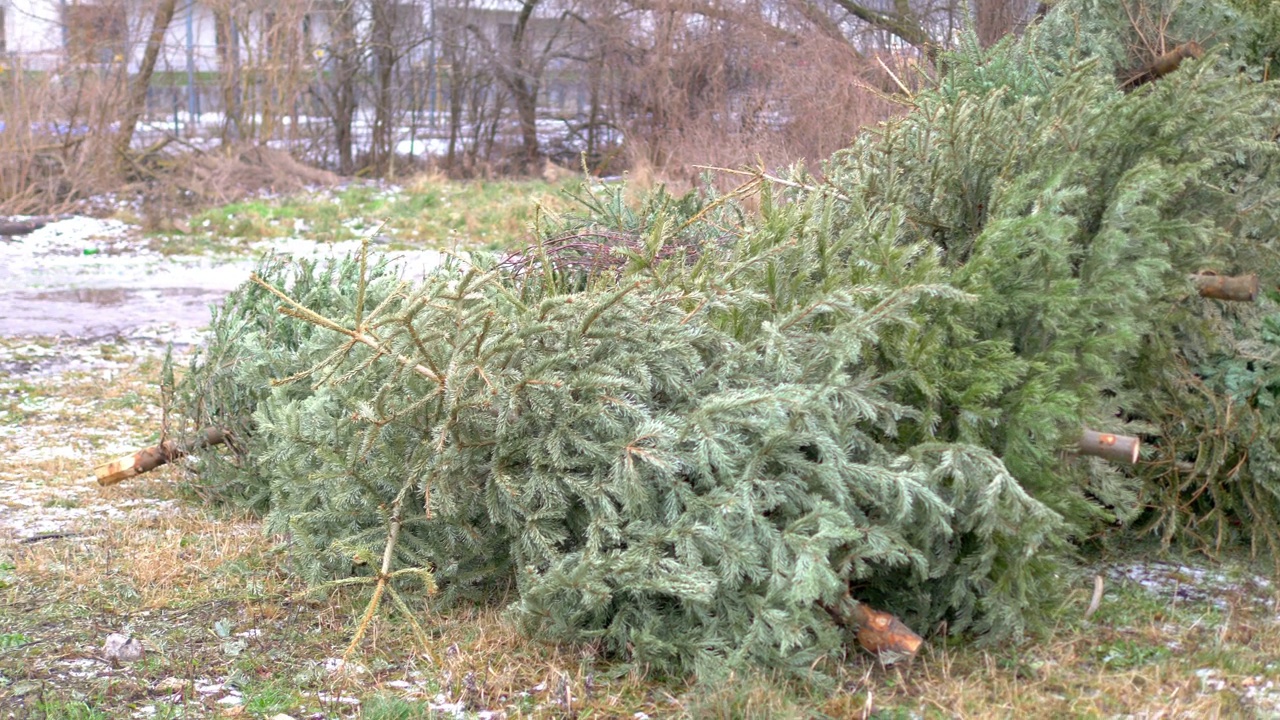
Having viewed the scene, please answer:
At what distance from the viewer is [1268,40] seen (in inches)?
203

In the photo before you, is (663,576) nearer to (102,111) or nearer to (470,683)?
(470,683)

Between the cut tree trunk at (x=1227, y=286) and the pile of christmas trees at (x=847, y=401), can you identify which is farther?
the cut tree trunk at (x=1227, y=286)

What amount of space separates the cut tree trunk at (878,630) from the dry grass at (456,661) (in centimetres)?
7

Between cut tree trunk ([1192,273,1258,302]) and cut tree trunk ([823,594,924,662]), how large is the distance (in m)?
1.76

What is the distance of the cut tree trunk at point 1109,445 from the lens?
352 cm

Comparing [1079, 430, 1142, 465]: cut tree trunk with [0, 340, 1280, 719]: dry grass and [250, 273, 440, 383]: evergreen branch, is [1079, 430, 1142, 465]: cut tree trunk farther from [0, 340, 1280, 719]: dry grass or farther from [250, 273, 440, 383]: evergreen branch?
[250, 273, 440, 383]: evergreen branch

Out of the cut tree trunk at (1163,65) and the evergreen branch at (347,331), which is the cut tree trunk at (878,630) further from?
the cut tree trunk at (1163,65)

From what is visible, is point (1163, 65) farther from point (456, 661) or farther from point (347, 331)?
point (456, 661)

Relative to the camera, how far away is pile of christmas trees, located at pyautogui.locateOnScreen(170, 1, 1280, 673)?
133 inches

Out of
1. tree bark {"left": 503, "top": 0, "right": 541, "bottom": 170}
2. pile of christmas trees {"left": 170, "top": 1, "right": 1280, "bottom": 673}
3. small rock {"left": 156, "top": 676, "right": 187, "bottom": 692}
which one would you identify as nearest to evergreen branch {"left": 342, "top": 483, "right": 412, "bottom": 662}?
pile of christmas trees {"left": 170, "top": 1, "right": 1280, "bottom": 673}

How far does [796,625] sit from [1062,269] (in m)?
1.40

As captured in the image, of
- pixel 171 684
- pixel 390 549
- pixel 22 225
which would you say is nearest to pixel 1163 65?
pixel 390 549

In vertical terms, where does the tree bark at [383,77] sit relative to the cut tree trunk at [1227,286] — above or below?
above

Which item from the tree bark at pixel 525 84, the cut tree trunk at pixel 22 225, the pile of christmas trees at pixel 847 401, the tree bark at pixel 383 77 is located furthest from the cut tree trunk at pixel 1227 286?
the tree bark at pixel 383 77
